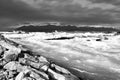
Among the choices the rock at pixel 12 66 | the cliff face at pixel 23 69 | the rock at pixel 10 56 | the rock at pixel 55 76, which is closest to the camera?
the cliff face at pixel 23 69


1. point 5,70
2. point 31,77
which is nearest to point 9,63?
point 5,70

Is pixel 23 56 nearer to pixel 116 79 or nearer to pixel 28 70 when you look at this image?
pixel 28 70

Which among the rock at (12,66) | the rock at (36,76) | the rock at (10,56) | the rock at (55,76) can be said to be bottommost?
the rock at (55,76)

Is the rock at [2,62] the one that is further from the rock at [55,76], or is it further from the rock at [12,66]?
the rock at [55,76]

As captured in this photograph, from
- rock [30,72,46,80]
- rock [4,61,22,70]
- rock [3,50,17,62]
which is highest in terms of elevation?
rock [3,50,17,62]

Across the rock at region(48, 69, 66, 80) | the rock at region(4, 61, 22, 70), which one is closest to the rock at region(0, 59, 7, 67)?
the rock at region(4, 61, 22, 70)

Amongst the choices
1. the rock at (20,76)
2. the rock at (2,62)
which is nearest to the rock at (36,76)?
the rock at (20,76)

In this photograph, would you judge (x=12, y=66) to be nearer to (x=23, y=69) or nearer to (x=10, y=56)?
(x=23, y=69)

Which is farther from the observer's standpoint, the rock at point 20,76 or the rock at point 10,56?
the rock at point 10,56

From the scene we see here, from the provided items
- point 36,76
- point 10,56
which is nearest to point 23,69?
point 36,76

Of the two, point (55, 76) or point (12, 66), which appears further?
point (12, 66)

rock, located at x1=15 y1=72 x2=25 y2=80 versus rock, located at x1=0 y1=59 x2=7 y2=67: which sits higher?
rock, located at x1=0 y1=59 x2=7 y2=67

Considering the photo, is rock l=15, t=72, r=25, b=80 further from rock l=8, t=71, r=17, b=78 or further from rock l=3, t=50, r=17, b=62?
rock l=3, t=50, r=17, b=62

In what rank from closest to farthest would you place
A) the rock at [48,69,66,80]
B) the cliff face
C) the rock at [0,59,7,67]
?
the cliff face < the rock at [48,69,66,80] < the rock at [0,59,7,67]
